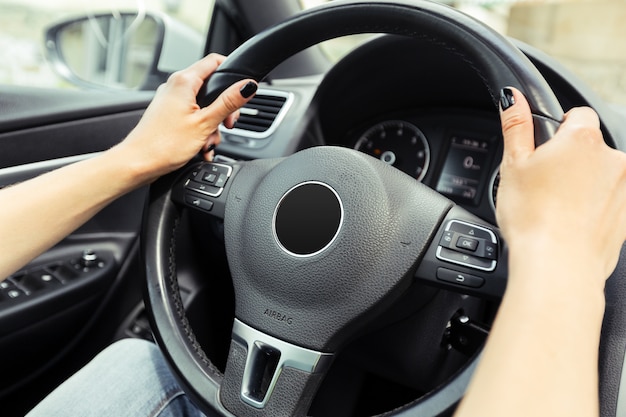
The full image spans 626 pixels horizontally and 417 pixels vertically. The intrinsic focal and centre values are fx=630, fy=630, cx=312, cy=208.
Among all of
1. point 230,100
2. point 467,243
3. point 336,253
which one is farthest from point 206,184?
point 467,243

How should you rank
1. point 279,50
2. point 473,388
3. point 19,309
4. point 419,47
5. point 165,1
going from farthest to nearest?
1. point 165,1
2. point 19,309
3. point 419,47
4. point 279,50
5. point 473,388

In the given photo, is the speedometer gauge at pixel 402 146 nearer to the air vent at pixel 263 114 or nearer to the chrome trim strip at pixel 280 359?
the air vent at pixel 263 114

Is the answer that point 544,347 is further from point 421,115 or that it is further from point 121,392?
point 421,115

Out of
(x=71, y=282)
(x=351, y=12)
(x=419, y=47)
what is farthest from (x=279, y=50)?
(x=71, y=282)

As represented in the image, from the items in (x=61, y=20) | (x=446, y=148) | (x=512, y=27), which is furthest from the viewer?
(x=61, y=20)

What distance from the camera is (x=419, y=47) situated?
105 centimetres

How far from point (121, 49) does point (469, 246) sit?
65.5 inches

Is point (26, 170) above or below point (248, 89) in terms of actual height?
below

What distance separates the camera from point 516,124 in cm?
65

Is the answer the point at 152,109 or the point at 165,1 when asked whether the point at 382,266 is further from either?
the point at 165,1

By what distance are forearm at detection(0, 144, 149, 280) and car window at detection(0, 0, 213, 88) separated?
36.3 inches

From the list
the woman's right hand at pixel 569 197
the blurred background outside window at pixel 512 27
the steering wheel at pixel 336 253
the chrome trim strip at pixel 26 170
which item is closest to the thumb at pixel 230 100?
the steering wheel at pixel 336 253

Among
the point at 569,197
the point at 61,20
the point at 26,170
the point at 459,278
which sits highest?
the point at 569,197

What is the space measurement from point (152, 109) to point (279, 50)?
0.21 m
